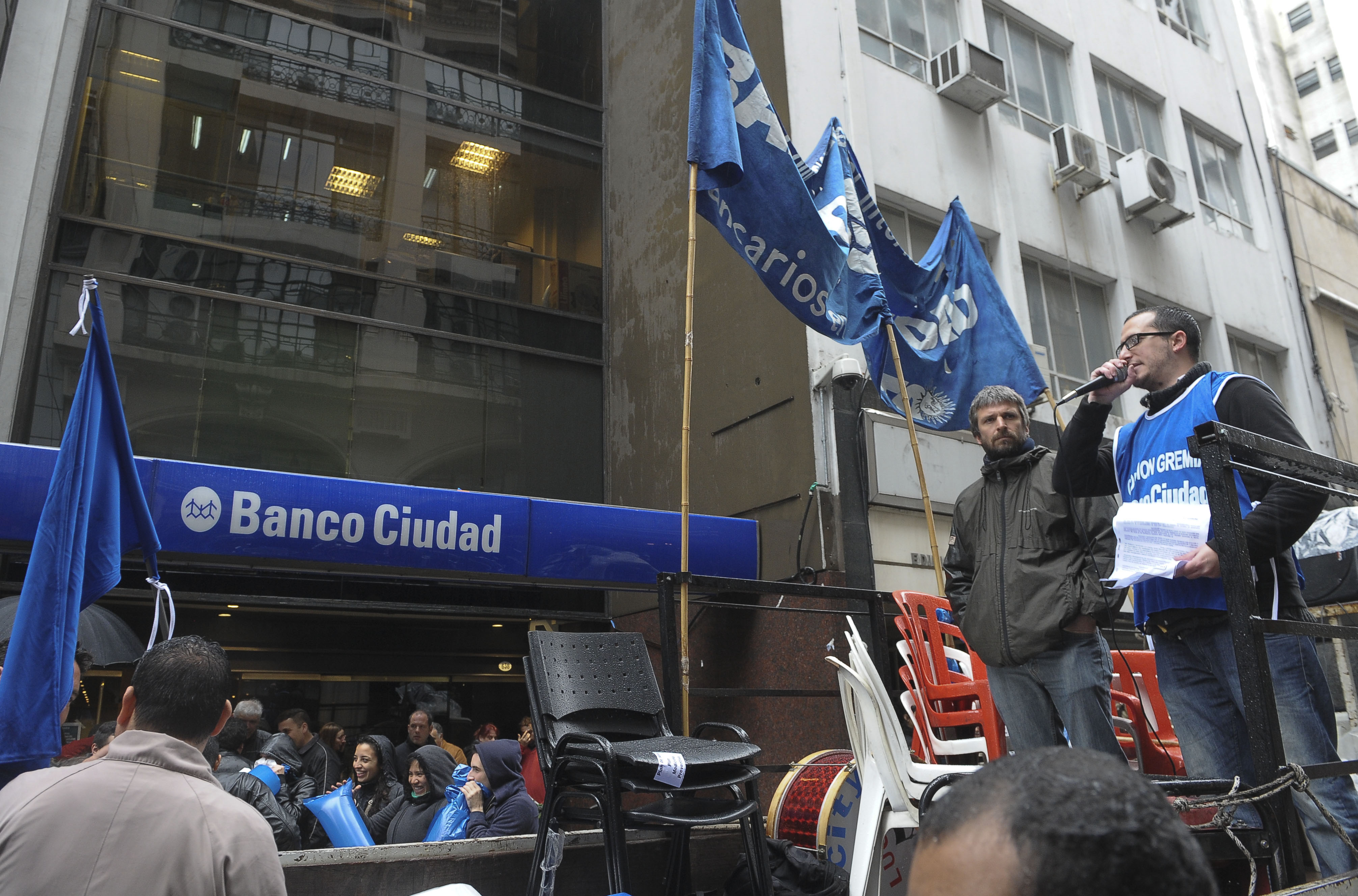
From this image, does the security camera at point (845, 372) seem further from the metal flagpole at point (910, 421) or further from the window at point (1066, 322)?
the window at point (1066, 322)

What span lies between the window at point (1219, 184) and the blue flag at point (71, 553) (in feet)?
47.9

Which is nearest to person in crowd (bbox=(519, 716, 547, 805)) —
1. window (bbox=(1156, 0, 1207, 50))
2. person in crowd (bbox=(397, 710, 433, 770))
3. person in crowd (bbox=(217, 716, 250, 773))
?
person in crowd (bbox=(397, 710, 433, 770))

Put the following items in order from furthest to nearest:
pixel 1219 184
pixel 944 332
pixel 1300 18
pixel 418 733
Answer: pixel 1300 18
pixel 1219 184
pixel 418 733
pixel 944 332

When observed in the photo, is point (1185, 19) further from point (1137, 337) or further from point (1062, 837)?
point (1062, 837)

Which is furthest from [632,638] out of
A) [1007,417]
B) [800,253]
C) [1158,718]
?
[1158,718]

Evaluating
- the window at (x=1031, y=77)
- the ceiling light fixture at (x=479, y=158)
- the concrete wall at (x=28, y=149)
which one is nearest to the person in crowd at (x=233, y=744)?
the concrete wall at (x=28, y=149)

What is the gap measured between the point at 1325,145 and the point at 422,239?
173 ft

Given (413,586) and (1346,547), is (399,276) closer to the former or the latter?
(413,586)

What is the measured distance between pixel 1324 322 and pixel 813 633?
12422mm

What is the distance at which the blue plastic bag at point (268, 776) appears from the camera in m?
5.78

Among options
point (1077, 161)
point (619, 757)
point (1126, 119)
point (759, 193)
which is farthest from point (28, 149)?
point (1126, 119)

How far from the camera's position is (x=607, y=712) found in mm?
4422

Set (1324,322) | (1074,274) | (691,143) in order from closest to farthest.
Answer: (691,143) < (1074,274) < (1324,322)

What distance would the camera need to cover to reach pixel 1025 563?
3744 mm
